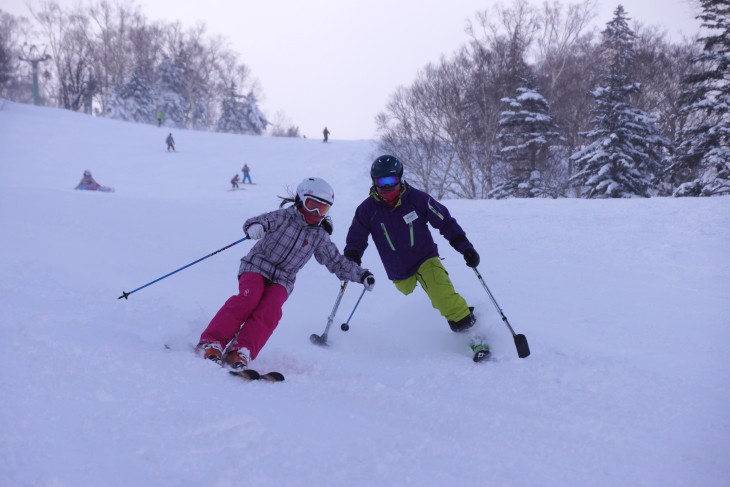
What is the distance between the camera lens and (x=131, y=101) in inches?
1628

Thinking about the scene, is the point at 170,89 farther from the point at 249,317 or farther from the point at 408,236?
the point at 249,317

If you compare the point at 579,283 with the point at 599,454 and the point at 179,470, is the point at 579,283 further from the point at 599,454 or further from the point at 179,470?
the point at 179,470

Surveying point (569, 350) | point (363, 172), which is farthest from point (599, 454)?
point (363, 172)

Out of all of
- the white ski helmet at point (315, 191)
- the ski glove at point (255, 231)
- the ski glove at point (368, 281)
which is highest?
the white ski helmet at point (315, 191)

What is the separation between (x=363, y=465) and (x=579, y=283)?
153 inches

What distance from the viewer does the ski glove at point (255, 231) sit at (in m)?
3.47

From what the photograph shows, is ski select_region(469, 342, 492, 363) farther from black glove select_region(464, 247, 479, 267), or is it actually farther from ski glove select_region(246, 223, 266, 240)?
ski glove select_region(246, 223, 266, 240)

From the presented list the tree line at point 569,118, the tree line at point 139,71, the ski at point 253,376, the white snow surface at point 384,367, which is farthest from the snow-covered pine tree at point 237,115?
the ski at point 253,376

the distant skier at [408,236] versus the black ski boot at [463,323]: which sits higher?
the distant skier at [408,236]

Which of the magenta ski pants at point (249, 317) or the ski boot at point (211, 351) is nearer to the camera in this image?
the ski boot at point (211, 351)

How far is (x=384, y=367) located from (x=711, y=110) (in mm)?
17008

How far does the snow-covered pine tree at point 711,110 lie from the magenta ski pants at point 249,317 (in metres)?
15.7

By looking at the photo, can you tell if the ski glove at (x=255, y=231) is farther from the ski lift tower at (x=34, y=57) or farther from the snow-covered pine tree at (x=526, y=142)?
the ski lift tower at (x=34, y=57)

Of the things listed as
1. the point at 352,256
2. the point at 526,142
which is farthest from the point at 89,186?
the point at 526,142
